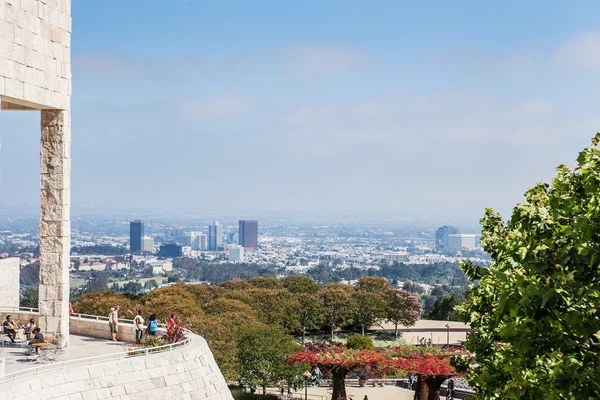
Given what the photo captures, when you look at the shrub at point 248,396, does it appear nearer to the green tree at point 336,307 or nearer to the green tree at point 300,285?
the green tree at point 336,307

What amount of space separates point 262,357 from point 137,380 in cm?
1853

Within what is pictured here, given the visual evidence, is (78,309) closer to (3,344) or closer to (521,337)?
(3,344)

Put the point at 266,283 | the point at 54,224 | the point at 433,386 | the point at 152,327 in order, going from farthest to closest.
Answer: the point at 266,283 → the point at 433,386 → the point at 152,327 → the point at 54,224

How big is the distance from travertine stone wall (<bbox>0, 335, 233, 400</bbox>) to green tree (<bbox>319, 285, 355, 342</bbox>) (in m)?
40.6

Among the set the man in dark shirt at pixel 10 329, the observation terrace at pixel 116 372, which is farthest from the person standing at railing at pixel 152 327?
the man in dark shirt at pixel 10 329

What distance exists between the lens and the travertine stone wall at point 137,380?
1402 centimetres

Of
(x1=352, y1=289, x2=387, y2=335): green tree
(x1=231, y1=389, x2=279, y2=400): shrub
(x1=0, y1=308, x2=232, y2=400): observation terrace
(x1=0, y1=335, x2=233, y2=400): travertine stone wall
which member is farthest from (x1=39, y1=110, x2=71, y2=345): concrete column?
(x1=352, y1=289, x2=387, y2=335): green tree

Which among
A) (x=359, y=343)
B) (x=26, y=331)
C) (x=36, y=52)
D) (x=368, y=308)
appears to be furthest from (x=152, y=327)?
(x=368, y=308)

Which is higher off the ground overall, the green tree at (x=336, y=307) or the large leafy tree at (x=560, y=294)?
the large leafy tree at (x=560, y=294)

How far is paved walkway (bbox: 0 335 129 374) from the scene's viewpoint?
→ 16484mm

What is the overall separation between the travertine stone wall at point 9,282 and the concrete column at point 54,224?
21.0ft

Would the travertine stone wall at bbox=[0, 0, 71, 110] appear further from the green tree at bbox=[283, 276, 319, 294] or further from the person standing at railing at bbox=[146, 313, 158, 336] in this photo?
the green tree at bbox=[283, 276, 319, 294]

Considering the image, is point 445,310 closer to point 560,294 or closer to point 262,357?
point 262,357

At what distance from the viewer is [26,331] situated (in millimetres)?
19500
